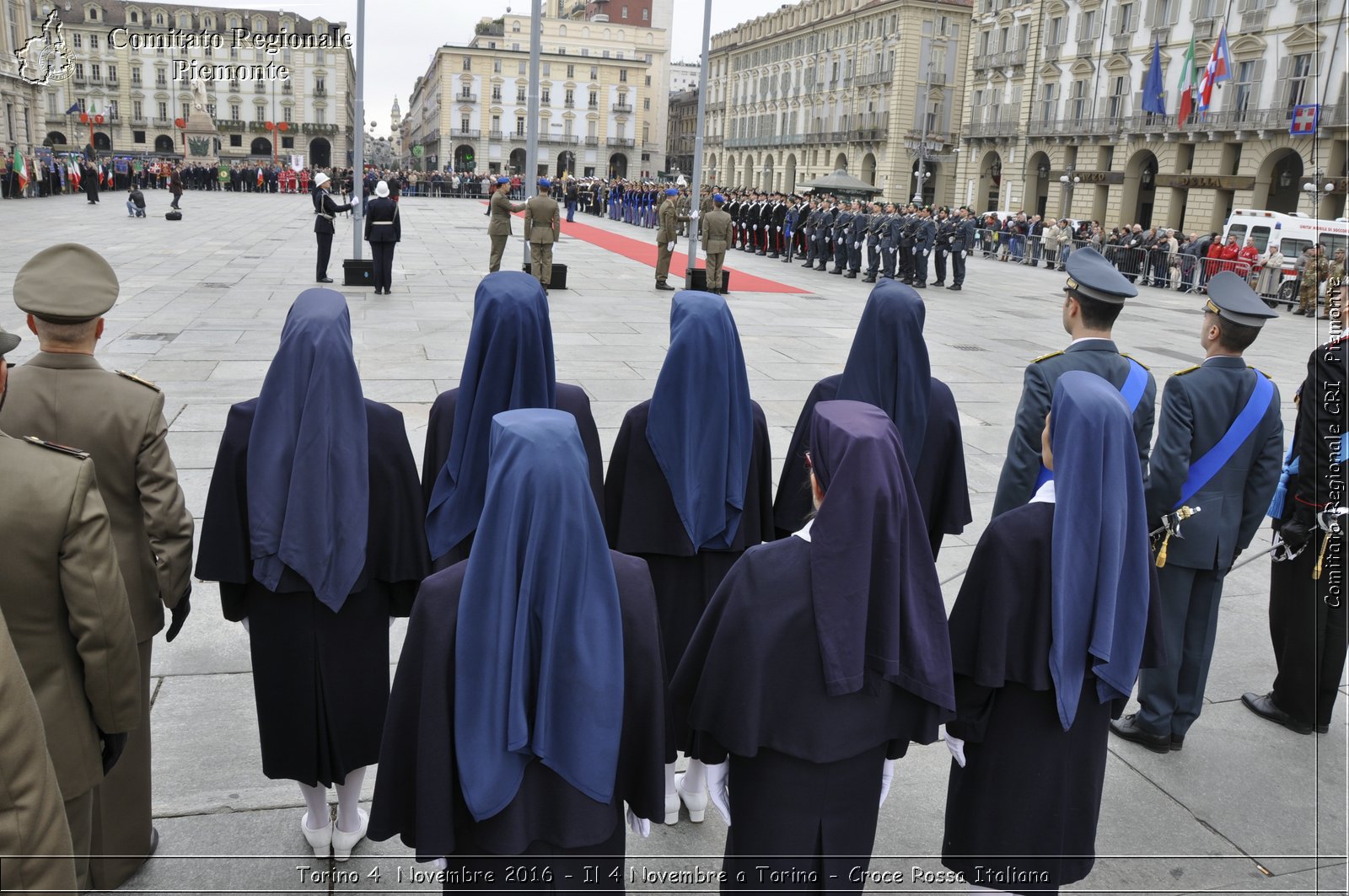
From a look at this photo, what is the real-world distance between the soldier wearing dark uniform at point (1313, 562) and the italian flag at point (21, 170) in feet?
143

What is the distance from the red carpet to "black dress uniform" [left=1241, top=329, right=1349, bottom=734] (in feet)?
52.2

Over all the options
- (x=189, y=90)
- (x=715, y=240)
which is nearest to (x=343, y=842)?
(x=715, y=240)

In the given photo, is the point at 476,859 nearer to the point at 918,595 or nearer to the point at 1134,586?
the point at 918,595

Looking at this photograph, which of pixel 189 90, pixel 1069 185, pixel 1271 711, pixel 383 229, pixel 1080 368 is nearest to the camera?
pixel 1080 368

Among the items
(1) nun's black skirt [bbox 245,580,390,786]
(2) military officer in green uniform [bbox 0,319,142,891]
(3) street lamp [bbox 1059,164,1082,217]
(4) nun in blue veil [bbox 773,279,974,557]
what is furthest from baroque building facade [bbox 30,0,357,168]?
(2) military officer in green uniform [bbox 0,319,142,891]

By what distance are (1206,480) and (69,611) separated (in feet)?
13.2

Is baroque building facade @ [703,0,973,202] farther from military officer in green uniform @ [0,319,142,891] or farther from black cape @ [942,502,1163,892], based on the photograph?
military officer in green uniform @ [0,319,142,891]

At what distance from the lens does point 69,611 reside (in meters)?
2.30

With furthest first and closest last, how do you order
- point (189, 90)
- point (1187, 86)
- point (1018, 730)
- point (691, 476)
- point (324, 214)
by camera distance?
point (189, 90) → point (1187, 86) → point (324, 214) → point (691, 476) → point (1018, 730)

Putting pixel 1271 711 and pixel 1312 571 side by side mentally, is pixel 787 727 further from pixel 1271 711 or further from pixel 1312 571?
pixel 1271 711

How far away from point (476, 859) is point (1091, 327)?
3.33 meters

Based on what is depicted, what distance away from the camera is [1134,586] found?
9.19 feet

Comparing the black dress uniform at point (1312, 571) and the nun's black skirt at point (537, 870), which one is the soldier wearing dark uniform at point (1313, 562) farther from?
the nun's black skirt at point (537, 870)

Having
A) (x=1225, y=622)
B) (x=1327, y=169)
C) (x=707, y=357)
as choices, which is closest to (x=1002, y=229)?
(x=1327, y=169)
